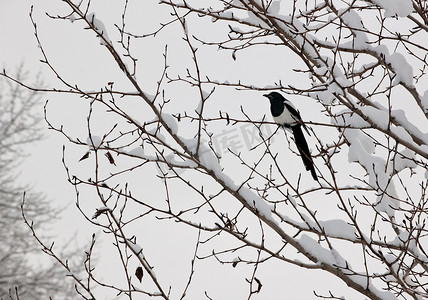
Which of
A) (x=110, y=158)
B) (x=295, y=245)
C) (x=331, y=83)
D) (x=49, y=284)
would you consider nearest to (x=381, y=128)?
(x=331, y=83)

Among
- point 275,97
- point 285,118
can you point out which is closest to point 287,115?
point 285,118

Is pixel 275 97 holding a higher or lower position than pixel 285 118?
higher

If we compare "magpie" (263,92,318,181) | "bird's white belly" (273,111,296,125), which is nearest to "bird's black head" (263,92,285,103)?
"magpie" (263,92,318,181)

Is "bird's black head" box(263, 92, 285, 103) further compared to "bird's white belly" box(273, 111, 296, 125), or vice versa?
"bird's black head" box(263, 92, 285, 103)

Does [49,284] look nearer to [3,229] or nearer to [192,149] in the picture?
[3,229]

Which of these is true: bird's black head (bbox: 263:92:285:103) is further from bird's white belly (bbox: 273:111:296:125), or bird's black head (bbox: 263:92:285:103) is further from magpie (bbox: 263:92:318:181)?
bird's white belly (bbox: 273:111:296:125)

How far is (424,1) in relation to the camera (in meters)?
3.40

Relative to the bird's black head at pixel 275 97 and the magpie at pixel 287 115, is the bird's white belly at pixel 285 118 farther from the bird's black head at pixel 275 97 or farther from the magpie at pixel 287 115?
the bird's black head at pixel 275 97

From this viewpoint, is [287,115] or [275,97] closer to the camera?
[287,115]

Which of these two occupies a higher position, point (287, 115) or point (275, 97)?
point (275, 97)

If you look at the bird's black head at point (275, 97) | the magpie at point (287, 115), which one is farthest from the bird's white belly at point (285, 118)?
the bird's black head at point (275, 97)

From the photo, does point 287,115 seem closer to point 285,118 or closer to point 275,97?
point 285,118

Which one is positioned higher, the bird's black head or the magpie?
the bird's black head

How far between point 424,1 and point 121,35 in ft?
7.76
